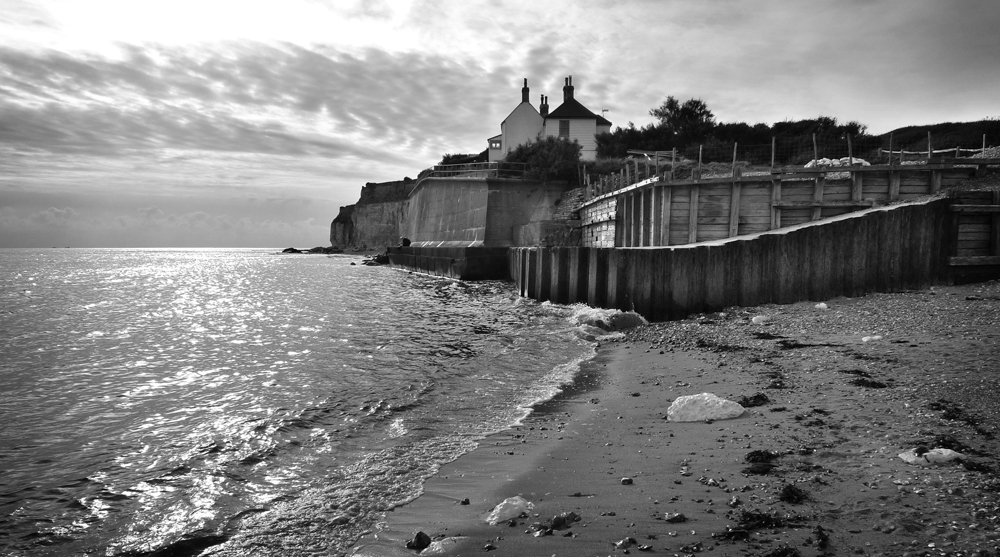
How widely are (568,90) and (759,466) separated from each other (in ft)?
168

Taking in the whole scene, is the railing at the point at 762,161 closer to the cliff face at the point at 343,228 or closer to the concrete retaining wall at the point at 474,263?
the concrete retaining wall at the point at 474,263

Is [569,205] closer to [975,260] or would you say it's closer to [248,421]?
[975,260]

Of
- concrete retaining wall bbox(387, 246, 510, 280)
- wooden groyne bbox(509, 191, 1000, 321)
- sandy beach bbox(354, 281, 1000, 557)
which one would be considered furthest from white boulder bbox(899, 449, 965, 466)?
concrete retaining wall bbox(387, 246, 510, 280)

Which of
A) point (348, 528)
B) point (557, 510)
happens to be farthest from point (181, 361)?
point (557, 510)

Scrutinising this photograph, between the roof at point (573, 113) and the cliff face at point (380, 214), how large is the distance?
153 ft

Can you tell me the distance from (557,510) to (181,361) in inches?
383

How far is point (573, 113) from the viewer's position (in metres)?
49.8

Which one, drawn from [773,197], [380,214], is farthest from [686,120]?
[380,214]

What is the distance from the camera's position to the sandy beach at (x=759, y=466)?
303 centimetres

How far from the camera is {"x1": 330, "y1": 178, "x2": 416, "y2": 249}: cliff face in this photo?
96.4 metres

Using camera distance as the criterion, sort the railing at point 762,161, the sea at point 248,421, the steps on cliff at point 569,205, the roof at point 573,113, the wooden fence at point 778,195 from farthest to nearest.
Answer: the roof at point 573,113
the steps on cliff at point 569,205
the railing at point 762,161
the wooden fence at point 778,195
the sea at point 248,421

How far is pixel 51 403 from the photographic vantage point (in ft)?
25.2

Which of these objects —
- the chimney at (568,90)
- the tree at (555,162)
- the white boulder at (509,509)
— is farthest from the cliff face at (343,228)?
the white boulder at (509,509)

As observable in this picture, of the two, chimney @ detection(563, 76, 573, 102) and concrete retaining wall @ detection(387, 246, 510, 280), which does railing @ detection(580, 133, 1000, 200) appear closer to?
concrete retaining wall @ detection(387, 246, 510, 280)
